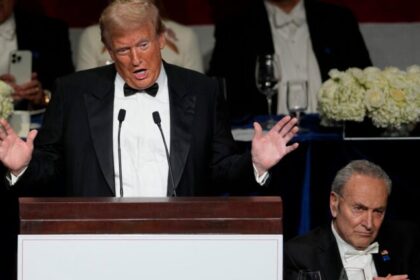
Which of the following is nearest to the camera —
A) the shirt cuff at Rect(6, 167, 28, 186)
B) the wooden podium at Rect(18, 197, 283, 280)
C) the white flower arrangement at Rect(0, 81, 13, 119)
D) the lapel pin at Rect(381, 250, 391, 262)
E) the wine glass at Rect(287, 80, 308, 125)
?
the wooden podium at Rect(18, 197, 283, 280)

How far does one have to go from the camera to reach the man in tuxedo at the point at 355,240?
10.6 ft

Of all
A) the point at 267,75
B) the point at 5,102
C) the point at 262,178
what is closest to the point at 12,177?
the point at 262,178

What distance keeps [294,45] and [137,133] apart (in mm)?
2217

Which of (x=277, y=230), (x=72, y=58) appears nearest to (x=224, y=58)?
(x=72, y=58)

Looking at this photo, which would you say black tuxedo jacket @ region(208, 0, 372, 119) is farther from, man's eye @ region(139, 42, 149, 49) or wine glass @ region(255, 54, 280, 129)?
man's eye @ region(139, 42, 149, 49)

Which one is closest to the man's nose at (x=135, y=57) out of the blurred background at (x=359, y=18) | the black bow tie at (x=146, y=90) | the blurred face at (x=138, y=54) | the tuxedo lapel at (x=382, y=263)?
the blurred face at (x=138, y=54)

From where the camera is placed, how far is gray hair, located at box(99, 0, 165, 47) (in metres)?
2.83

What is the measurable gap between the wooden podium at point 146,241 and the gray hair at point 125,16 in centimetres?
79

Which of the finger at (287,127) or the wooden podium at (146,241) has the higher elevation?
the finger at (287,127)

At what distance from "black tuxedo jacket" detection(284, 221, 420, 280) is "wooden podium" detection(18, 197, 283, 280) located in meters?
0.99

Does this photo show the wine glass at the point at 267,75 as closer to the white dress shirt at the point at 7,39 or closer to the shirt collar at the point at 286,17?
the shirt collar at the point at 286,17

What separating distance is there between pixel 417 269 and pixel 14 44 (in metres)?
2.35

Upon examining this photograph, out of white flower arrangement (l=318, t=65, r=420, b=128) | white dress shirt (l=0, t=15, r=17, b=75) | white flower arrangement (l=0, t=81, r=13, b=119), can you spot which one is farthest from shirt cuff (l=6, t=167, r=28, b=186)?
white dress shirt (l=0, t=15, r=17, b=75)

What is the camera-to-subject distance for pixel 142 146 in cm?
287
